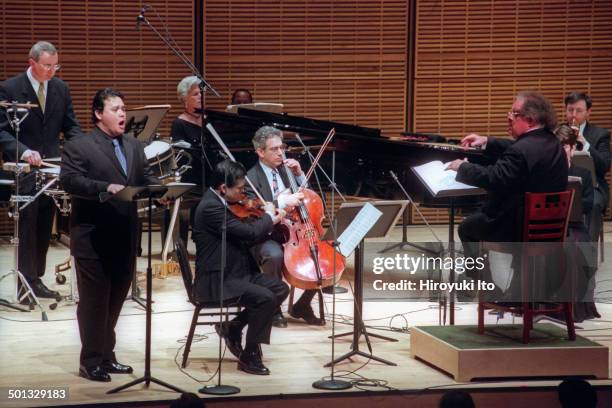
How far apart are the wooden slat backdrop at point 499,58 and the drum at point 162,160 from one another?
369 cm

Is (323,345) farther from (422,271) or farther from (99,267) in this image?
(422,271)

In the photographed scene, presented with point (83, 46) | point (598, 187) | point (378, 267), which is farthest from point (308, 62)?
point (598, 187)

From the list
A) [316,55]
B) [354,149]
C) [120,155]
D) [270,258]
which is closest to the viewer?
[120,155]

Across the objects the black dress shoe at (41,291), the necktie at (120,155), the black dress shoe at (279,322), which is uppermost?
the necktie at (120,155)

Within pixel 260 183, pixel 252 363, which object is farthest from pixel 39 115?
pixel 252 363

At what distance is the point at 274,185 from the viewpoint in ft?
20.9

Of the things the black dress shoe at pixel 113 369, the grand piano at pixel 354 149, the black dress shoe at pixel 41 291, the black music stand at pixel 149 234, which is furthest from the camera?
the grand piano at pixel 354 149

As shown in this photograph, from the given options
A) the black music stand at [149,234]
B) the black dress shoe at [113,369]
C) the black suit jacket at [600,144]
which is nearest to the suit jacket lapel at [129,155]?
the black music stand at [149,234]

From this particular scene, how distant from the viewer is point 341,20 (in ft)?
32.6

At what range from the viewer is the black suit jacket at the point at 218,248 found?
5309 millimetres

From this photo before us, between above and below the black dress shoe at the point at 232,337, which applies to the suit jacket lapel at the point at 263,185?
above

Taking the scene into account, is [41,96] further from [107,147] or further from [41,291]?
[107,147]

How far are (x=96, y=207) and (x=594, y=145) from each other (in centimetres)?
432

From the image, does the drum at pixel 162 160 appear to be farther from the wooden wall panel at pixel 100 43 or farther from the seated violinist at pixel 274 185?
the wooden wall panel at pixel 100 43
